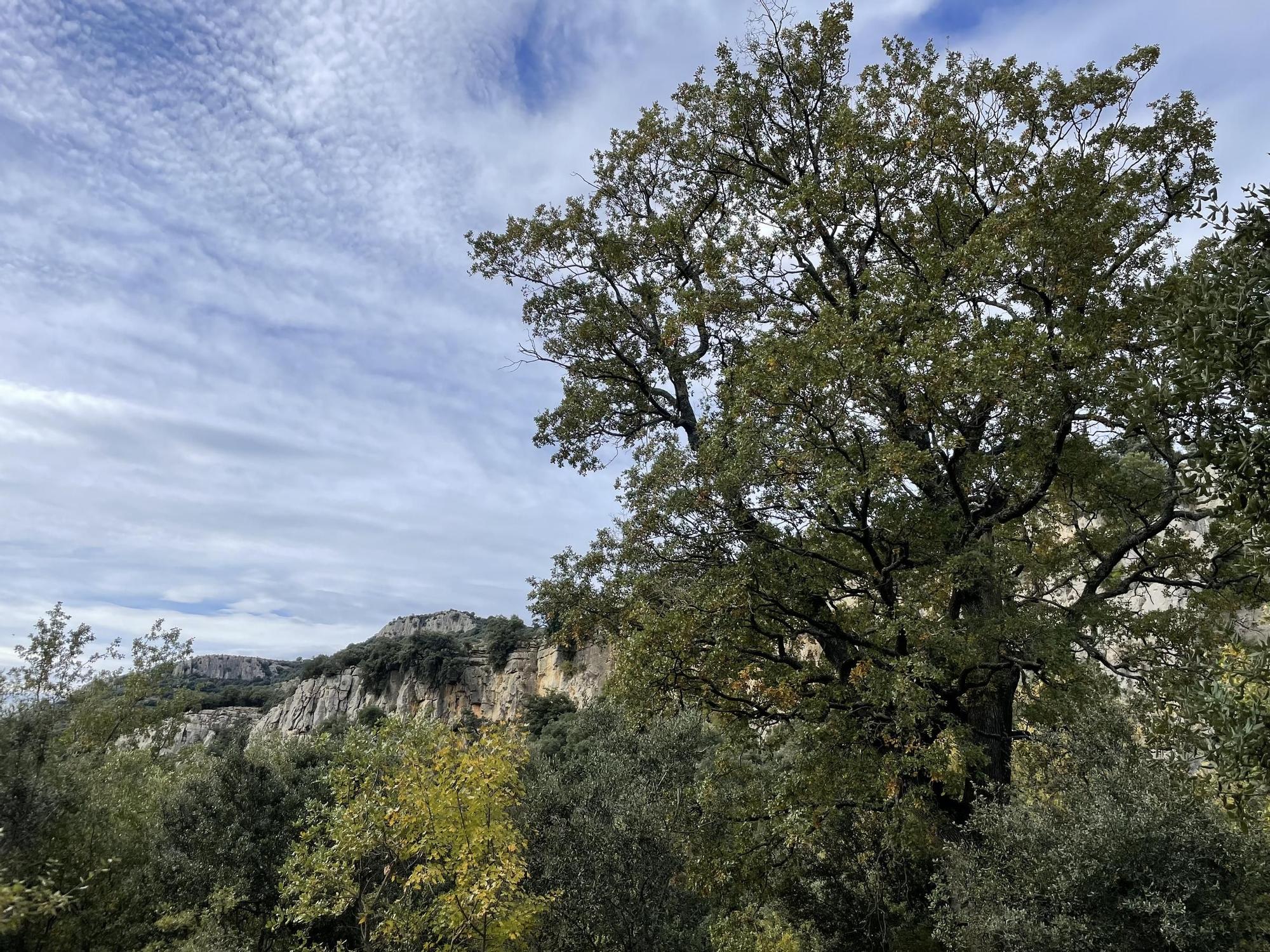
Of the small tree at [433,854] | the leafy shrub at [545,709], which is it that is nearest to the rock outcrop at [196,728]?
the small tree at [433,854]

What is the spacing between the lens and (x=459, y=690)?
255ft

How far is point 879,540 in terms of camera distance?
37.1 feet

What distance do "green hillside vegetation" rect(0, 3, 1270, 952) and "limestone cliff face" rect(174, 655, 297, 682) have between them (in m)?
159

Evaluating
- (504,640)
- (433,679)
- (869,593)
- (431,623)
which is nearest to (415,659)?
(433,679)

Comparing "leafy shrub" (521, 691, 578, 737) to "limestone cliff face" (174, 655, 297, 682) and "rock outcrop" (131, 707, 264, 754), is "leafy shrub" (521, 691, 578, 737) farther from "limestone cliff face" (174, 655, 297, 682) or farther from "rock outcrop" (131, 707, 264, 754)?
"limestone cliff face" (174, 655, 297, 682)

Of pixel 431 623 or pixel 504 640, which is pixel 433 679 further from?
pixel 431 623

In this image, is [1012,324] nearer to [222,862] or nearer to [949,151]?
[949,151]

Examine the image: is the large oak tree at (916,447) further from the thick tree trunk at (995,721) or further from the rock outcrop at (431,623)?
the rock outcrop at (431,623)

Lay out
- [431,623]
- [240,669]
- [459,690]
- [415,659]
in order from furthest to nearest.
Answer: [240,669]
[431,623]
[415,659]
[459,690]

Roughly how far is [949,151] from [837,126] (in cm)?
247

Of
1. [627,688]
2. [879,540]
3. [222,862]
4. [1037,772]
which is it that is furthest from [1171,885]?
[222,862]

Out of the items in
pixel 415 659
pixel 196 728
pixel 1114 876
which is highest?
pixel 415 659

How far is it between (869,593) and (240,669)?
192 meters

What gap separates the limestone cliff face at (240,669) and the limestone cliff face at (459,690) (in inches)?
3035
